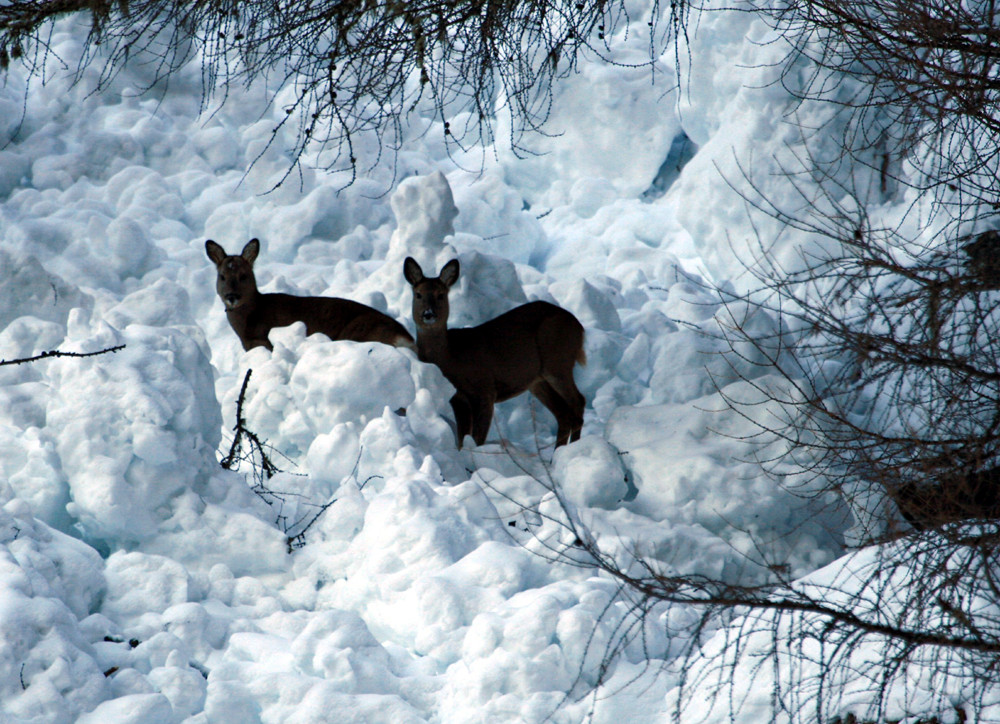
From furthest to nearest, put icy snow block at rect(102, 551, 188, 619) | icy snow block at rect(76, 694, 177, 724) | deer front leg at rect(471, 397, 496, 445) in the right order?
deer front leg at rect(471, 397, 496, 445), icy snow block at rect(102, 551, 188, 619), icy snow block at rect(76, 694, 177, 724)

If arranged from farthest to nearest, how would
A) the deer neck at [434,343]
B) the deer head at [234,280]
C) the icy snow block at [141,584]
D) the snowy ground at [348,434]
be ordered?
the deer head at [234,280] < the deer neck at [434,343] < the icy snow block at [141,584] < the snowy ground at [348,434]

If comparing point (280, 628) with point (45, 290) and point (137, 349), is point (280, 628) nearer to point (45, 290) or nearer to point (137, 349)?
point (137, 349)

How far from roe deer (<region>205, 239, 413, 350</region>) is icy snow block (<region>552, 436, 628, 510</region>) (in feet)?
6.27

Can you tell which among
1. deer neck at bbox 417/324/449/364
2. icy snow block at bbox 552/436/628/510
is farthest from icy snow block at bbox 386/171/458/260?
icy snow block at bbox 552/436/628/510

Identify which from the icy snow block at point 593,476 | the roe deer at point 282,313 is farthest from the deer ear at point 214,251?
the icy snow block at point 593,476

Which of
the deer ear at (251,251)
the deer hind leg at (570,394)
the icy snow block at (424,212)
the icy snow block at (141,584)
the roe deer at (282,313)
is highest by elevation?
the icy snow block at (424,212)

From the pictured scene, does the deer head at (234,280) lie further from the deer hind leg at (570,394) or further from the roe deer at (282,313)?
the deer hind leg at (570,394)

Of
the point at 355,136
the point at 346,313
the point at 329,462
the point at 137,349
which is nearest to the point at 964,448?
the point at 329,462

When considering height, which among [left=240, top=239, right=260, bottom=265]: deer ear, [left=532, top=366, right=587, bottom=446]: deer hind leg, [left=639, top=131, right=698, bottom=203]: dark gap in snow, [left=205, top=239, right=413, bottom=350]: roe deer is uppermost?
[left=639, top=131, right=698, bottom=203]: dark gap in snow

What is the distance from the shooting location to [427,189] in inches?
281

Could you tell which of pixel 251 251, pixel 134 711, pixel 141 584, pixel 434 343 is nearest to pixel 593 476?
pixel 434 343

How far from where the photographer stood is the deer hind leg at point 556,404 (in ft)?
21.6

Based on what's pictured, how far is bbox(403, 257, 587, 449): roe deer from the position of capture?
6.36 m

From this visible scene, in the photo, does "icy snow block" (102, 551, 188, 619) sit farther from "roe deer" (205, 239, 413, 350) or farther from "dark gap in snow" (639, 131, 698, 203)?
"dark gap in snow" (639, 131, 698, 203)
